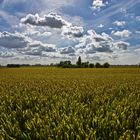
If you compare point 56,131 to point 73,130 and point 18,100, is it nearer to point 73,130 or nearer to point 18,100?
point 73,130

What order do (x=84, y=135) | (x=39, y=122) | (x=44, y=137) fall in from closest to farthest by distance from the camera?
(x=84, y=135)
(x=44, y=137)
(x=39, y=122)

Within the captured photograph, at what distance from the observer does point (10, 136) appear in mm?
4984

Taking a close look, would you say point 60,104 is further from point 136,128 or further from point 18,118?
point 136,128

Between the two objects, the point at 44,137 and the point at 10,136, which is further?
the point at 10,136

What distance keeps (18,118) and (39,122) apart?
1475 millimetres

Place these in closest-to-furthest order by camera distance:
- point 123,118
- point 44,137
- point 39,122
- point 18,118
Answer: point 44,137, point 39,122, point 123,118, point 18,118

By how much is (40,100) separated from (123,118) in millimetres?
3527

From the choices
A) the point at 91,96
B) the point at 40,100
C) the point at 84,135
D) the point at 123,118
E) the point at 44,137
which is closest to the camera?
the point at 84,135

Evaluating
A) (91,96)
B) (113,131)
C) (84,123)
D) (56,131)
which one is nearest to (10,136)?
(56,131)

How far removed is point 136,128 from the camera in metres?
5.02

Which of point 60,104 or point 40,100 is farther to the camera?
point 40,100

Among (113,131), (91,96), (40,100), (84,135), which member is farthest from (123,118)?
(91,96)

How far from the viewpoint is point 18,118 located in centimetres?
621

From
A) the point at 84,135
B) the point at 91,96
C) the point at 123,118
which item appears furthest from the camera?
the point at 91,96
